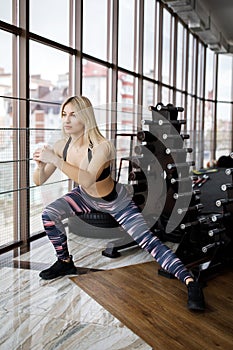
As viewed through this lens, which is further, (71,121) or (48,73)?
(48,73)

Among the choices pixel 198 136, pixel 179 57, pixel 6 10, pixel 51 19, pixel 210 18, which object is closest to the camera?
pixel 6 10

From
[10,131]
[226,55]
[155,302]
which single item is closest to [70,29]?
[10,131]

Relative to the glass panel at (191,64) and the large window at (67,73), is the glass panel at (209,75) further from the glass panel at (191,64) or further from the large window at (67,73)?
the large window at (67,73)

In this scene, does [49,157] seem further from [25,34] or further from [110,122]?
[110,122]

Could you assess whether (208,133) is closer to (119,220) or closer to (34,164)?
(34,164)

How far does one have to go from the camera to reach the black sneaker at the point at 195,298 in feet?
8.27

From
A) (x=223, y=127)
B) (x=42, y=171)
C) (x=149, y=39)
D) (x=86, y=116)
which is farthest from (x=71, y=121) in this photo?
(x=223, y=127)

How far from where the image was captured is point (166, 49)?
301 inches

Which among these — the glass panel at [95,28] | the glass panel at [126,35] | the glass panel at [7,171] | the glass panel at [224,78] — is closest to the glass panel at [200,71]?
the glass panel at [224,78]

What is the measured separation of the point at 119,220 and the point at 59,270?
58 centimetres

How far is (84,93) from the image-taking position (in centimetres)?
481

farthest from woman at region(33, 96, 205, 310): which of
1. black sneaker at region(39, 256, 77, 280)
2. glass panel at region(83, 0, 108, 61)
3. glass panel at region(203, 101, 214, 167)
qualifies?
glass panel at region(203, 101, 214, 167)

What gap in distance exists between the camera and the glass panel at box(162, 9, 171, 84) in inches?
295

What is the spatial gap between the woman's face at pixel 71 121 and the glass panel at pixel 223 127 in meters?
8.90
